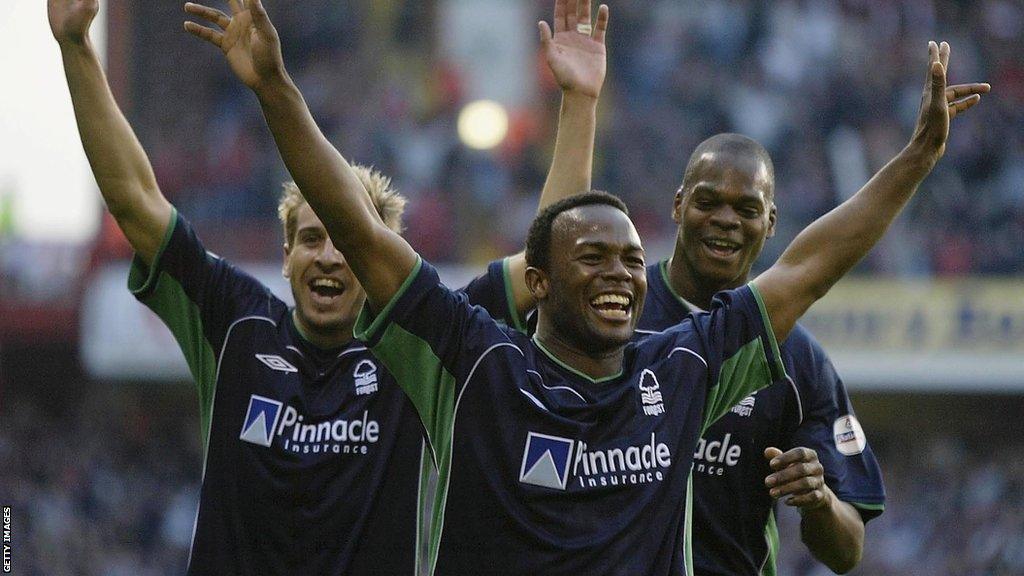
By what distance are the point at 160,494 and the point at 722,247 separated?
44.8ft

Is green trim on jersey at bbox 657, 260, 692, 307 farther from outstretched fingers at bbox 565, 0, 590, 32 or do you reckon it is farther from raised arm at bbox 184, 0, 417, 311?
raised arm at bbox 184, 0, 417, 311

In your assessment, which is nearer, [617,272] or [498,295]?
[617,272]

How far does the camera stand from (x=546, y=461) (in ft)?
13.1

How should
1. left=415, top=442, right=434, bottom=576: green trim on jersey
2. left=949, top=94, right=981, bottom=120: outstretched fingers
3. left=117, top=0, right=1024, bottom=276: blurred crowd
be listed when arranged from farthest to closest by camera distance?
left=117, top=0, right=1024, bottom=276: blurred crowd, left=415, top=442, right=434, bottom=576: green trim on jersey, left=949, top=94, right=981, bottom=120: outstretched fingers

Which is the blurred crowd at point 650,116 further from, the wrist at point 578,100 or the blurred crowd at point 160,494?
the wrist at point 578,100

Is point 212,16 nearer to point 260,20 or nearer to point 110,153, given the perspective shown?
point 260,20

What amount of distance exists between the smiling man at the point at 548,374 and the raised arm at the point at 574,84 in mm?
665

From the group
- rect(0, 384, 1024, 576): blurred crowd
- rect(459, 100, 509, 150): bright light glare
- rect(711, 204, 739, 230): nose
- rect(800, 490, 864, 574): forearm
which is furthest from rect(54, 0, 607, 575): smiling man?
rect(459, 100, 509, 150): bright light glare

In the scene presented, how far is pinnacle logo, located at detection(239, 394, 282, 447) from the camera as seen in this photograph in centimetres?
476

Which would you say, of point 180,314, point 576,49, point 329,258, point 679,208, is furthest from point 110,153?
point 679,208

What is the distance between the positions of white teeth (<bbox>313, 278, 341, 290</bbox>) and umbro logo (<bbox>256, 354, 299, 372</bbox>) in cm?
26

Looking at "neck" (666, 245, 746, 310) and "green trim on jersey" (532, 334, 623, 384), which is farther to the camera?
"neck" (666, 245, 746, 310)

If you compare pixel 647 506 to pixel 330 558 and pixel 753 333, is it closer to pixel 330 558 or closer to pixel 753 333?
pixel 753 333

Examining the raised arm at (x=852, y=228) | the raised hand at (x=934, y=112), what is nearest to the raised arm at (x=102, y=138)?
the raised arm at (x=852, y=228)
